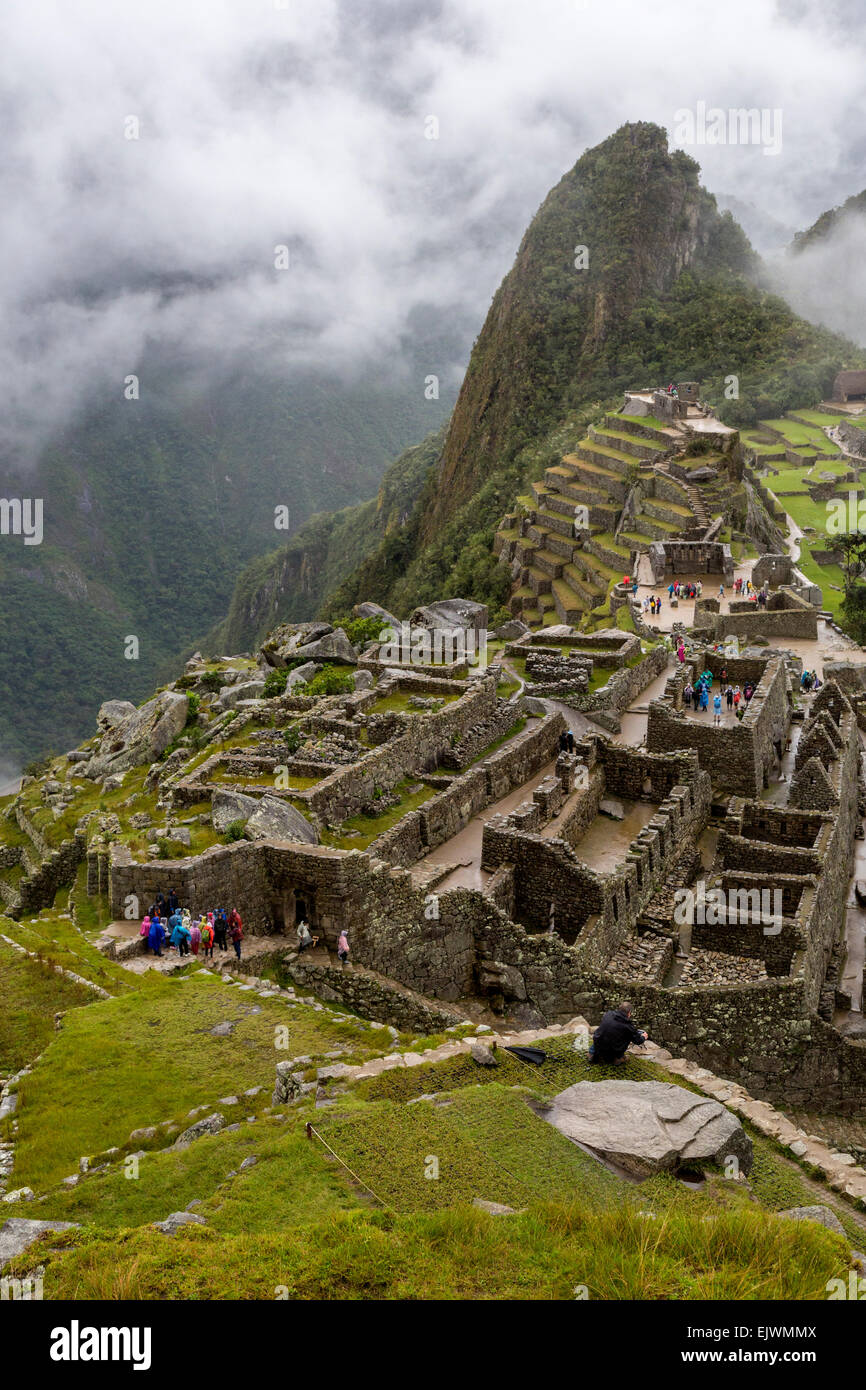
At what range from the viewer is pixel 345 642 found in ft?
98.3

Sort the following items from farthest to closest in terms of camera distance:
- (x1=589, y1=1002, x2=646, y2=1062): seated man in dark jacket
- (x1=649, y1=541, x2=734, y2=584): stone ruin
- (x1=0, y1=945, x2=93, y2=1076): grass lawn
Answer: (x1=649, y1=541, x2=734, y2=584): stone ruin < (x1=0, y1=945, x2=93, y2=1076): grass lawn < (x1=589, y1=1002, x2=646, y2=1062): seated man in dark jacket

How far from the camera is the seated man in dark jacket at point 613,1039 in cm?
1122

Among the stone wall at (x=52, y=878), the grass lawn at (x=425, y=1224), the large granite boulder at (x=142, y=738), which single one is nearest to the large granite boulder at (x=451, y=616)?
the large granite boulder at (x=142, y=738)

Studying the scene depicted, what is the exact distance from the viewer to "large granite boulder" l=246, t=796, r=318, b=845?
645 inches

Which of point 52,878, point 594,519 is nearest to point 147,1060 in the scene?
point 52,878

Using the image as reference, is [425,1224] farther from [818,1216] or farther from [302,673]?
[302,673]

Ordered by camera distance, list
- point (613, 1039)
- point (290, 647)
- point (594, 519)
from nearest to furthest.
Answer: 1. point (613, 1039)
2. point (290, 647)
3. point (594, 519)

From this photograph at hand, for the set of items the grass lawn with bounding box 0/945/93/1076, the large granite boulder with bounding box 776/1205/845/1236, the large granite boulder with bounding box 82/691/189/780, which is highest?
the large granite boulder with bounding box 82/691/189/780

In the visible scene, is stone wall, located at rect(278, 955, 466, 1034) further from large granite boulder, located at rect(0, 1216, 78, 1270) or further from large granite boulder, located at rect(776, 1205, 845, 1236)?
large granite boulder, located at rect(0, 1216, 78, 1270)

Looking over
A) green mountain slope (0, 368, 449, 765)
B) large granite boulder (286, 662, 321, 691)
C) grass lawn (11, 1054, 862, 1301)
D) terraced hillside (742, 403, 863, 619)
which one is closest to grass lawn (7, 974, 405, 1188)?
grass lawn (11, 1054, 862, 1301)

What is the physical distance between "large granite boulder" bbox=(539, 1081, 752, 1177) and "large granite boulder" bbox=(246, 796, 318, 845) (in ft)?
23.7

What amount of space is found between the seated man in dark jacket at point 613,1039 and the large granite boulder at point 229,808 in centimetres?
734

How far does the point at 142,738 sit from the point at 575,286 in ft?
448

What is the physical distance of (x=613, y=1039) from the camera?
11.2 meters
